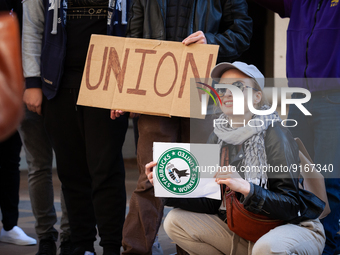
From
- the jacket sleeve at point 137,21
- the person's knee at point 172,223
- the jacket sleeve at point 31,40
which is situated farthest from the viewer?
the jacket sleeve at point 31,40

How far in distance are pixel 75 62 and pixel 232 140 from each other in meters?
1.05

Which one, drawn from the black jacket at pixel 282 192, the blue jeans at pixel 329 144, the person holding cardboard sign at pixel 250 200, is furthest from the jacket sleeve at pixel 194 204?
the blue jeans at pixel 329 144

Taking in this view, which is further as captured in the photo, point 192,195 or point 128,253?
point 128,253

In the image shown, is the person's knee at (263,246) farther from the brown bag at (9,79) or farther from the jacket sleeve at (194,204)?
the brown bag at (9,79)

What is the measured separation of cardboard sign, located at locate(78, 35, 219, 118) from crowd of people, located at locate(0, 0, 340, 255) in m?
0.09

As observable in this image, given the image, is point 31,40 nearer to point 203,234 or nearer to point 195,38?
point 195,38

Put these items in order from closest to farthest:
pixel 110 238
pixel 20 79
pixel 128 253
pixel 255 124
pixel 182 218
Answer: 1. pixel 20 79
2. pixel 255 124
3. pixel 182 218
4. pixel 128 253
5. pixel 110 238

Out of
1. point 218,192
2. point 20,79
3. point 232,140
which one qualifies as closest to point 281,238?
point 218,192

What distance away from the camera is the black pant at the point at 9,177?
3.18 metres

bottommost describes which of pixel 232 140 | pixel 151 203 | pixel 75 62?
pixel 151 203

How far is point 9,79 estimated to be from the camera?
30.7 inches

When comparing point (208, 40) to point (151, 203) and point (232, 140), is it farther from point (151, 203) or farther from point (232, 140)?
point (151, 203)

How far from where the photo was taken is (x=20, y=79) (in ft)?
2.63

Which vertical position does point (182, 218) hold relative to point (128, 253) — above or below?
above
